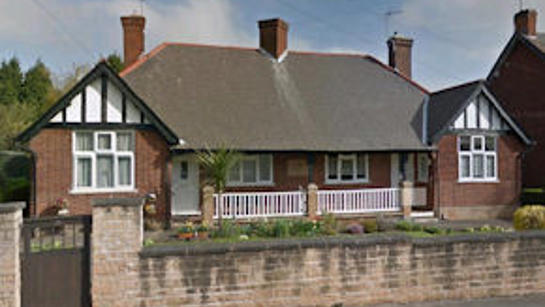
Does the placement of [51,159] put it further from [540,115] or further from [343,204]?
[540,115]

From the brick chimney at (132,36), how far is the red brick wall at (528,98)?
19.3 metres

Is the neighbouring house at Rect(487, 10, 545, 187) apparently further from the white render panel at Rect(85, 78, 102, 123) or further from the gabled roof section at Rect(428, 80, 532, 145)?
the white render panel at Rect(85, 78, 102, 123)

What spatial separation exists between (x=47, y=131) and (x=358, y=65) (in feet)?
47.3

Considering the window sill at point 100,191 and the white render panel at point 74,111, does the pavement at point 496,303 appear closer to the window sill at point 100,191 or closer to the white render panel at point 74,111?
the window sill at point 100,191

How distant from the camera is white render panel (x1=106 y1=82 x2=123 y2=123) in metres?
13.9

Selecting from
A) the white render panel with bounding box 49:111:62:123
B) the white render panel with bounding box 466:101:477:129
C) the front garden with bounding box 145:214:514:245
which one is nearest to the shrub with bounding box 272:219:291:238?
the front garden with bounding box 145:214:514:245

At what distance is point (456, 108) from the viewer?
1734 centimetres

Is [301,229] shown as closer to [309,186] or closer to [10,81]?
[309,186]

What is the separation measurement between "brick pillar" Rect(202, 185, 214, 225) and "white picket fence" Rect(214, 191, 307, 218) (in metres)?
0.59

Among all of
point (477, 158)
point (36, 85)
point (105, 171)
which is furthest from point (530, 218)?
point (36, 85)

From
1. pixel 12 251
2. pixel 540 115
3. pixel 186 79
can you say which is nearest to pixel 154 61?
pixel 186 79

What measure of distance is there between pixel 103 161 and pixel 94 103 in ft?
6.21

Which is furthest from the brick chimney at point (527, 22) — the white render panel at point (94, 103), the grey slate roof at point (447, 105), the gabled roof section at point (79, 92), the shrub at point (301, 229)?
the white render panel at point (94, 103)

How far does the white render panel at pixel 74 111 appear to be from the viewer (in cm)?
1363
